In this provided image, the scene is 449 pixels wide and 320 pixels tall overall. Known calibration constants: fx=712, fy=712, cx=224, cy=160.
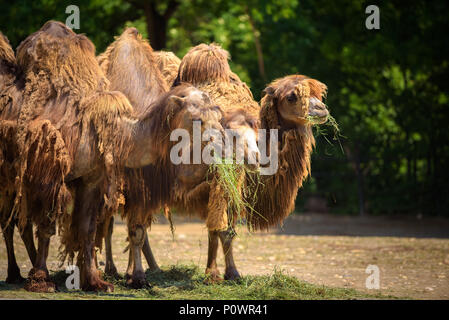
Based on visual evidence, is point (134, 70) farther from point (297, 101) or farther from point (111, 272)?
point (111, 272)

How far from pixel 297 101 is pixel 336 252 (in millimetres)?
3868

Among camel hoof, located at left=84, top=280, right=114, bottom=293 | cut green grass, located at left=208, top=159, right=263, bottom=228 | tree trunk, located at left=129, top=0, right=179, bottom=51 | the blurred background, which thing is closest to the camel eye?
cut green grass, located at left=208, top=159, right=263, bottom=228

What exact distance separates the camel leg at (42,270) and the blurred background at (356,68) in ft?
25.9

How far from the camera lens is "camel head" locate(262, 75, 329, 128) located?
7.57m

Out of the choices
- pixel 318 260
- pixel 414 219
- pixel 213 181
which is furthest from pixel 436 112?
pixel 213 181

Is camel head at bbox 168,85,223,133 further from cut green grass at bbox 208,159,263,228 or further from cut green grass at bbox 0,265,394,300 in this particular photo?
cut green grass at bbox 0,265,394,300

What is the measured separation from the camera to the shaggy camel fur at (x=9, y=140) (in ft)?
22.2

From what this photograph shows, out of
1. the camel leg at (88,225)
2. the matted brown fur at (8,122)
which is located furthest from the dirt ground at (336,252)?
the matted brown fur at (8,122)

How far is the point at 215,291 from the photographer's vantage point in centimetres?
683

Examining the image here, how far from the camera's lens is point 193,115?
6.38m

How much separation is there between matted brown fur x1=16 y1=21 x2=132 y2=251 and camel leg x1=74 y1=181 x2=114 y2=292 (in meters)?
0.15

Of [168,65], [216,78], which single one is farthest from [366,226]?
[216,78]

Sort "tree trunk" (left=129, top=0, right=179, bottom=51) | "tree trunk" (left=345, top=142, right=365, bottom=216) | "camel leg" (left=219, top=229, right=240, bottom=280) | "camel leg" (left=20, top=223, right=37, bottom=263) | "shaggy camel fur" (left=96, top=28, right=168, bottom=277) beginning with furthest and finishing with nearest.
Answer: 1. "tree trunk" (left=129, top=0, right=179, bottom=51)
2. "tree trunk" (left=345, top=142, right=365, bottom=216)
3. "shaggy camel fur" (left=96, top=28, right=168, bottom=277)
4. "camel leg" (left=219, top=229, right=240, bottom=280)
5. "camel leg" (left=20, top=223, right=37, bottom=263)

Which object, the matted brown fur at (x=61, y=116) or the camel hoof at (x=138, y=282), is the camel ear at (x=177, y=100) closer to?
the matted brown fur at (x=61, y=116)
